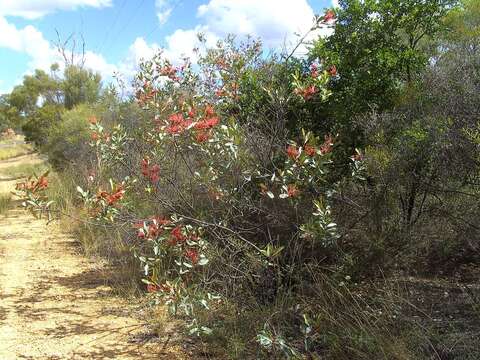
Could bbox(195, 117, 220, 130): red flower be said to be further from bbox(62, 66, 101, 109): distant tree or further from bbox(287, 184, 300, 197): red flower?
bbox(62, 66, 101, 109): distant tree

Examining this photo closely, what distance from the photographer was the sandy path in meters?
5.02

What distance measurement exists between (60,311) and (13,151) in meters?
38.7

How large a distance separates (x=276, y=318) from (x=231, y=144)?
1602 mm

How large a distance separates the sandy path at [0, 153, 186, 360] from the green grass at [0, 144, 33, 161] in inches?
1214

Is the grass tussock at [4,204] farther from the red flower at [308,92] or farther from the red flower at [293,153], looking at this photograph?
the red flower at [293,153]

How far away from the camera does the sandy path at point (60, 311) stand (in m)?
5.02

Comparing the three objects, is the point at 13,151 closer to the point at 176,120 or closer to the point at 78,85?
the point at 78,85

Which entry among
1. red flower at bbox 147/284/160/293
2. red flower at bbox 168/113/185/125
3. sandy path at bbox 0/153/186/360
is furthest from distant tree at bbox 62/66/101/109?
red flower at bbox 147/284/160/293

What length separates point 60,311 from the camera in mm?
6180

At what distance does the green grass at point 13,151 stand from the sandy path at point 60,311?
3083 centimetres

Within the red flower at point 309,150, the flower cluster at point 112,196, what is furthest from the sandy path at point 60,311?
the red flower at point 309,150

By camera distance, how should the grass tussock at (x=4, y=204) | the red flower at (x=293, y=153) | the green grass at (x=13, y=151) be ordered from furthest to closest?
the green grass at (x=13, y=151), the grass tussock at (x=4, y=204), the red flower at (x=293, y=153)

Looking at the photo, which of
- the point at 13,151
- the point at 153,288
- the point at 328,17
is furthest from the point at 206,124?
the point at 13,151

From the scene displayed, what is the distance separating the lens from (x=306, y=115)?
6.62 metres
